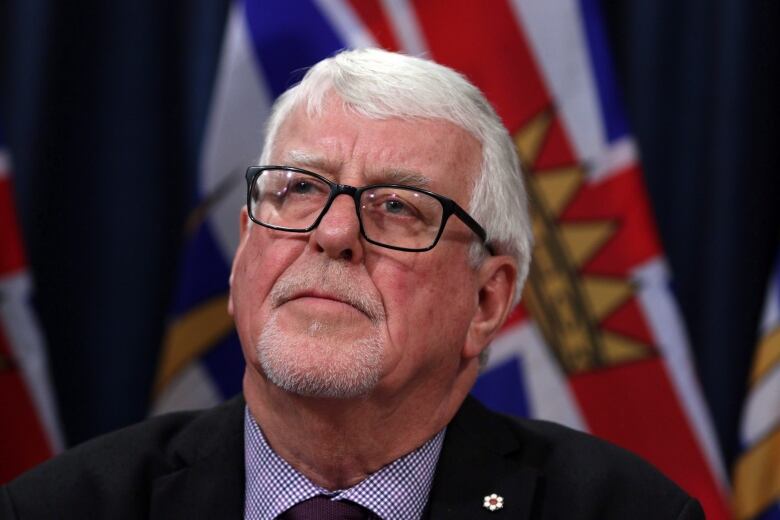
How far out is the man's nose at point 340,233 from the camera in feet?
5.02

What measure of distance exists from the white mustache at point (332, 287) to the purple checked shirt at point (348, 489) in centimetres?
27

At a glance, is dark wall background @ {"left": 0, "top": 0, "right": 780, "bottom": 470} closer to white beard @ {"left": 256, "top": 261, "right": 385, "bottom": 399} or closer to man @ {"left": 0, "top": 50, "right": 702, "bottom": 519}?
man @ {"left": 0, "top": 50, "right": 702, "bottom": 519}

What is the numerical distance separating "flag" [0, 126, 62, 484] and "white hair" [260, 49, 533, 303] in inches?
40.3

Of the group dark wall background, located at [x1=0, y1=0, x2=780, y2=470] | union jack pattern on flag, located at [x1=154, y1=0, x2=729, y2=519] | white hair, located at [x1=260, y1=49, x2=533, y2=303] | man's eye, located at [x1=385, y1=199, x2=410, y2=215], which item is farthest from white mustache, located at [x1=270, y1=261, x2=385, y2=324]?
dark wall background, located at [x1=0, y1=0, x2=780, y2=470]

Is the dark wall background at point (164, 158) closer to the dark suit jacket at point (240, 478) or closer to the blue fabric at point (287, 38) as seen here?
the blue fabric at point (287, 38)

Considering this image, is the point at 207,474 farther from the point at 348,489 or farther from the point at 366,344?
the point at 366,344

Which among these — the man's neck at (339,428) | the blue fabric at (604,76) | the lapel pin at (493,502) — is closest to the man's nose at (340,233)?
the man's neck at (339,428)

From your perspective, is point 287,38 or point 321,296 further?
point 287,38

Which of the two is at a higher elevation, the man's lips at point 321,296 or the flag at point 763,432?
the man's lips at point 321,296

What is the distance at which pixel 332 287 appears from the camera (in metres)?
1.52

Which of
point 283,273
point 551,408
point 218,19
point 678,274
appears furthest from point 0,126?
point 678,274

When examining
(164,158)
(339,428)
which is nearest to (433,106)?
(339,428)

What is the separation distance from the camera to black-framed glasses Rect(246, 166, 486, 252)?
1571mm

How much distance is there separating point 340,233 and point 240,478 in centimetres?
47
